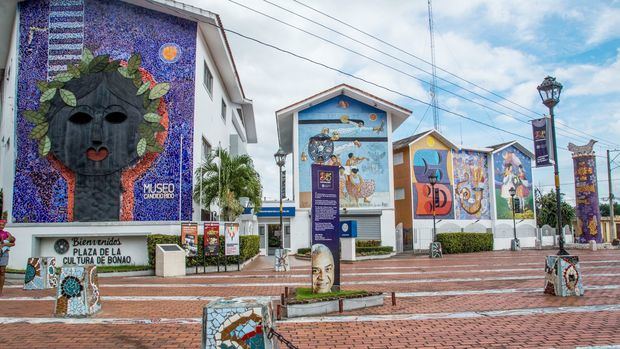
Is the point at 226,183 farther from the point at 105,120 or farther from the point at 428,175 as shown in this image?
the point at 428,175

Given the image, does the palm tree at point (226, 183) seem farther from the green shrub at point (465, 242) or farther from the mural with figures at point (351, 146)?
the green shrub at point (465, 242)

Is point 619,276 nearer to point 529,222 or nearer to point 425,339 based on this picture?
point 425,339

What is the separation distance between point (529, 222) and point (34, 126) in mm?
34593

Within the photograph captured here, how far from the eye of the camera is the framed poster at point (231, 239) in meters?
18.9

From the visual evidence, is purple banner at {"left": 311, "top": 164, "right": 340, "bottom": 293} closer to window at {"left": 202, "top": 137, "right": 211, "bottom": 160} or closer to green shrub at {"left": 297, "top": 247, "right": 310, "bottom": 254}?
window at {"left": 202, "top": 137, "right": 211, "bottom": 160}

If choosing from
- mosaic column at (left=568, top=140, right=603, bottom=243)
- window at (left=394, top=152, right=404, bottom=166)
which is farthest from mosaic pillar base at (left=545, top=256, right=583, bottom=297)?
mosaic column at (left=568, top=140, right=603, bottom=243)

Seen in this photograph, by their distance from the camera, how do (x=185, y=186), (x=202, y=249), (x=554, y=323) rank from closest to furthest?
(x=554, y=323)
(x=202, y=249)
(x=185, y=186)

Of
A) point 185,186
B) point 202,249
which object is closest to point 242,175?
point 185,186

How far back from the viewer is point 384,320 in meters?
8.21

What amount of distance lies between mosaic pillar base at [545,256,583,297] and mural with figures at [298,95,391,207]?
19.9 m

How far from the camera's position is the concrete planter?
338 inches

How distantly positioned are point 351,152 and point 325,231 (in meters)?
21.1

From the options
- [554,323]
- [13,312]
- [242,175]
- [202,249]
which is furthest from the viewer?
[242,175]

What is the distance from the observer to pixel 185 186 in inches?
819
